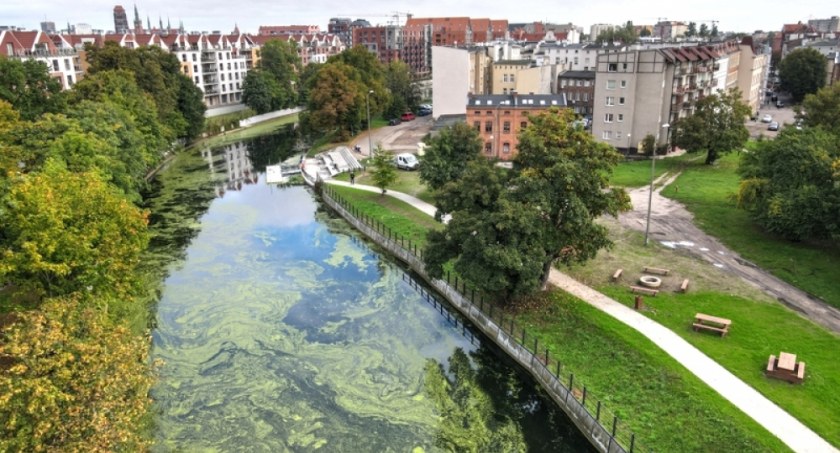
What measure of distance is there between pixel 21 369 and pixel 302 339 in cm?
1552

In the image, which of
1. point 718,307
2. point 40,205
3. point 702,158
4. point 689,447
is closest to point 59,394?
point 40,205

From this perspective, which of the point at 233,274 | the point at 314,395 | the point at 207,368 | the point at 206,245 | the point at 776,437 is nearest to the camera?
the point at 776,437

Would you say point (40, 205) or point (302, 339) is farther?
point (302, 339)

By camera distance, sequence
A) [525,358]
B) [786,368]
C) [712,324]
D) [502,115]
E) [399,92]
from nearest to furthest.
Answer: [786,368] → [525,358] → [712,324] → [502,115] → [399,92]

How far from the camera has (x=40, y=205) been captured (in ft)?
82.7

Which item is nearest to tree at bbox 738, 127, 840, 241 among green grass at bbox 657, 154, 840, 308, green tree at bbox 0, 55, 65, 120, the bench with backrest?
green grass at bbox 657, 154, 840, 308

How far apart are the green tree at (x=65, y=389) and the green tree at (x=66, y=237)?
6.57m

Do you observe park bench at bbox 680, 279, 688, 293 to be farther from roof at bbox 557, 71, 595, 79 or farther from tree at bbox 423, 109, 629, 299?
roof at bbox 557, 71, 595, 79

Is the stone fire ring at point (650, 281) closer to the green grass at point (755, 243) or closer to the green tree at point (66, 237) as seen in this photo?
the green grass at point (755, 243)

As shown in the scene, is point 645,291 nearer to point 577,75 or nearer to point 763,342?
point 763,342

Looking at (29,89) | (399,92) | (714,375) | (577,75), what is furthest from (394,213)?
(399,92)

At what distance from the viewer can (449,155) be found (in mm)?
50625

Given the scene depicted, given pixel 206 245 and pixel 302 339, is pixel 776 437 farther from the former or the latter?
pixel 206 245

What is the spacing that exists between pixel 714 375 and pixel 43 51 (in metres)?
94.2
